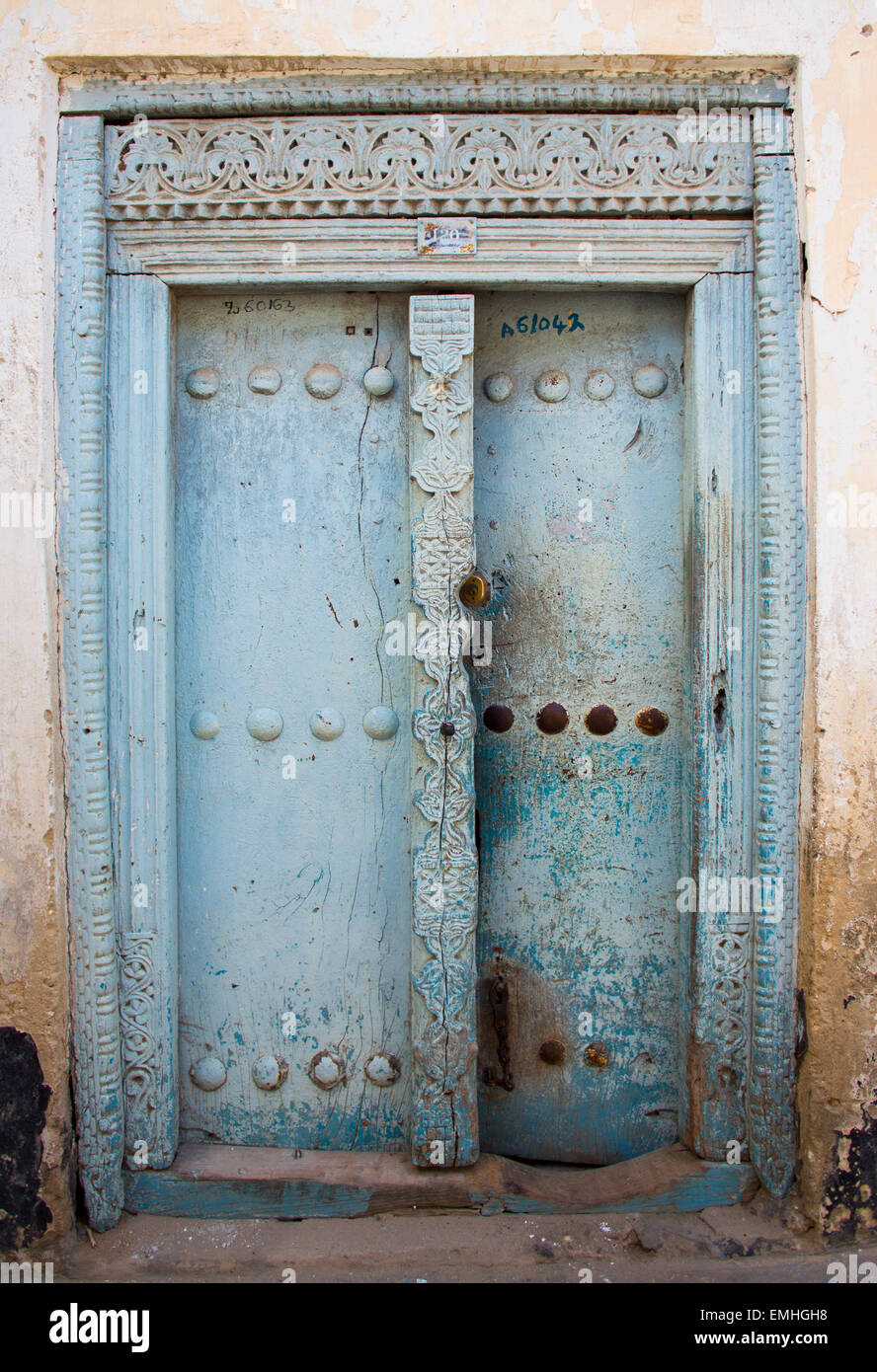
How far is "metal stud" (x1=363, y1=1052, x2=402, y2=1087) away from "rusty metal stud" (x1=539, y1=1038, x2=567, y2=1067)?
369mm

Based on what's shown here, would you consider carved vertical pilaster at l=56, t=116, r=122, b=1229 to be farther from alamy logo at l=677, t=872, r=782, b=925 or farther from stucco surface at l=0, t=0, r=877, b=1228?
alamy logo at l=677, t=872, r=782, b=925

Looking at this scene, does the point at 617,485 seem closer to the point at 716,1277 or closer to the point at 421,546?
the point at 421,546

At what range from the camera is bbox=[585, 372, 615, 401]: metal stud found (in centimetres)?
210

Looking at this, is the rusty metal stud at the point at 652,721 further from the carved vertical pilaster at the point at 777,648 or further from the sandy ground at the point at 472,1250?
the sandy ground at the point at 472,1250

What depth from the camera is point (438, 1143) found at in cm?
205

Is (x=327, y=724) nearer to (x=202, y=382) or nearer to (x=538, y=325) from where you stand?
(x=202, y=382)

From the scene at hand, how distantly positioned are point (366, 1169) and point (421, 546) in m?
1.51

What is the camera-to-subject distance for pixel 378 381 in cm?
207

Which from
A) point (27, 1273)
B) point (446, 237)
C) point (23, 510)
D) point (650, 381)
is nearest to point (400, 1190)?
point (27, 1273)

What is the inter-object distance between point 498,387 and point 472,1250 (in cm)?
203

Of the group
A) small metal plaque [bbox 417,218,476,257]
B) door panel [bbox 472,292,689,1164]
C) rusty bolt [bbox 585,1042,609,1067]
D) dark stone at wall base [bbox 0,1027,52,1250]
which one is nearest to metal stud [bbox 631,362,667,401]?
door panel [bbox 472,292,689,1164]

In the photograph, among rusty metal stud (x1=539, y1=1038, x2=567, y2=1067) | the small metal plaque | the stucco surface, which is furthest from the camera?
rusty metal stud (x1=539, y1=1038, x2=567, y2=1067)

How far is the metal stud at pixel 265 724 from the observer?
2.10 metres

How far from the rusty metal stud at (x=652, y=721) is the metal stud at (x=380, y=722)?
2.05 feet
